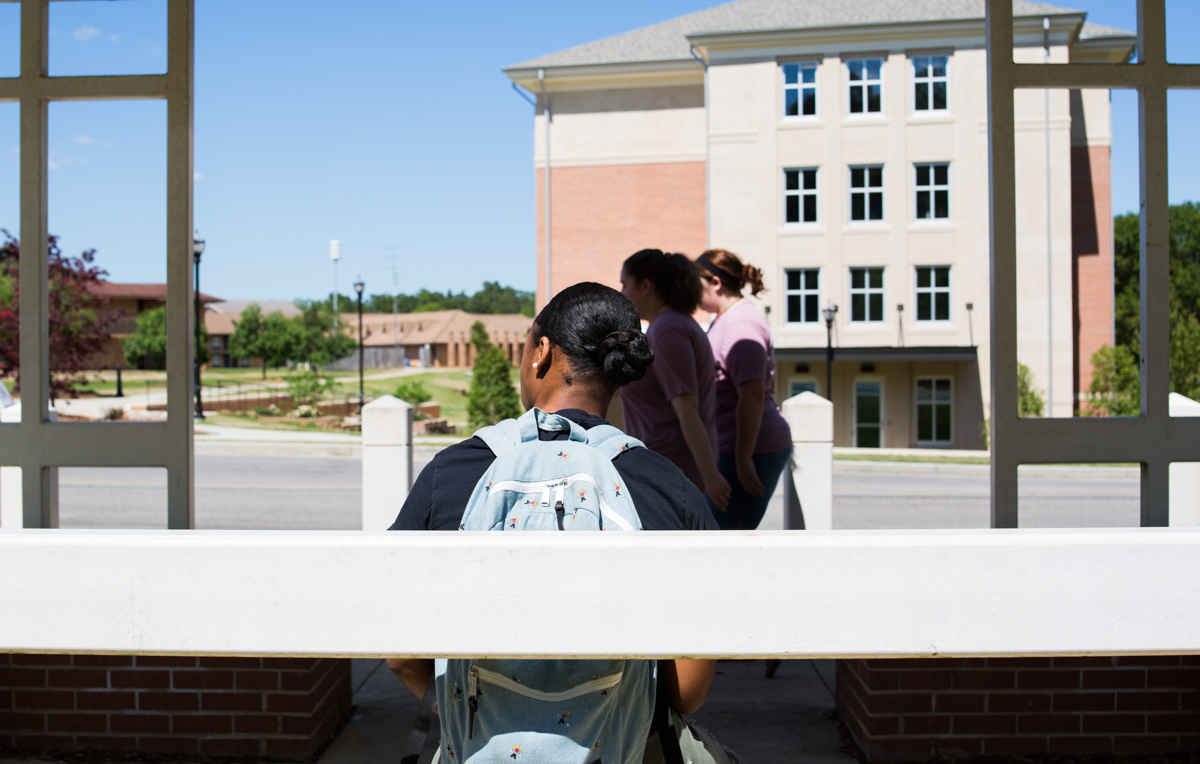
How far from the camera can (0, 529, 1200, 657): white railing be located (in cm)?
139

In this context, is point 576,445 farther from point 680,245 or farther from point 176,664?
point 680,245

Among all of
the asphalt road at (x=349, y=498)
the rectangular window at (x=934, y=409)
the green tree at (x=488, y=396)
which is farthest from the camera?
the rectangular window at (x=934, y=409)

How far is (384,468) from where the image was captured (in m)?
5.45

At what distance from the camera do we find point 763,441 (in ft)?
14.5

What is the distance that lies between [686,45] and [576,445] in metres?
32.4

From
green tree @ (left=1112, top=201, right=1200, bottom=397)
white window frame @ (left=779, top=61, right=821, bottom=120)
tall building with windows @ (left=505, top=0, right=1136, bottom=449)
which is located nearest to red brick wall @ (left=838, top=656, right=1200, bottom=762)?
tall building with windows @ (left=505, top=0, right=1136, bottom=449)

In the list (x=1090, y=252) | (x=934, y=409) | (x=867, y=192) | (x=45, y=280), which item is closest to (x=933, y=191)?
(x=867, y=192)

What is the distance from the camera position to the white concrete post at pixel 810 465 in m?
5.27

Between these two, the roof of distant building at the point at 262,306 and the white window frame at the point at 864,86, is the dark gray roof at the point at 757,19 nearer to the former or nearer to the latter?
the white window frame at the point at 864,86

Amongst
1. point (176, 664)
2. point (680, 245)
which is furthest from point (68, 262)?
point (176, 664)

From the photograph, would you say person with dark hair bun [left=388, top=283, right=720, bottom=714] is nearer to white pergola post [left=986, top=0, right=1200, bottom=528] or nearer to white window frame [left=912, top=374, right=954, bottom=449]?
white pergola post [left=986, top=0, right=1200, bottom=528]

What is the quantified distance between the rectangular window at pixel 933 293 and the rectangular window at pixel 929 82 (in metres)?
5.03

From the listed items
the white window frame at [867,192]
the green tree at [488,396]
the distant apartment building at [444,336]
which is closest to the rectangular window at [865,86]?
the white window frame at [867,192]

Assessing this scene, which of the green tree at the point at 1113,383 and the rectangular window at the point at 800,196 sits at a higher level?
the rectangular window at the point at 800,196
